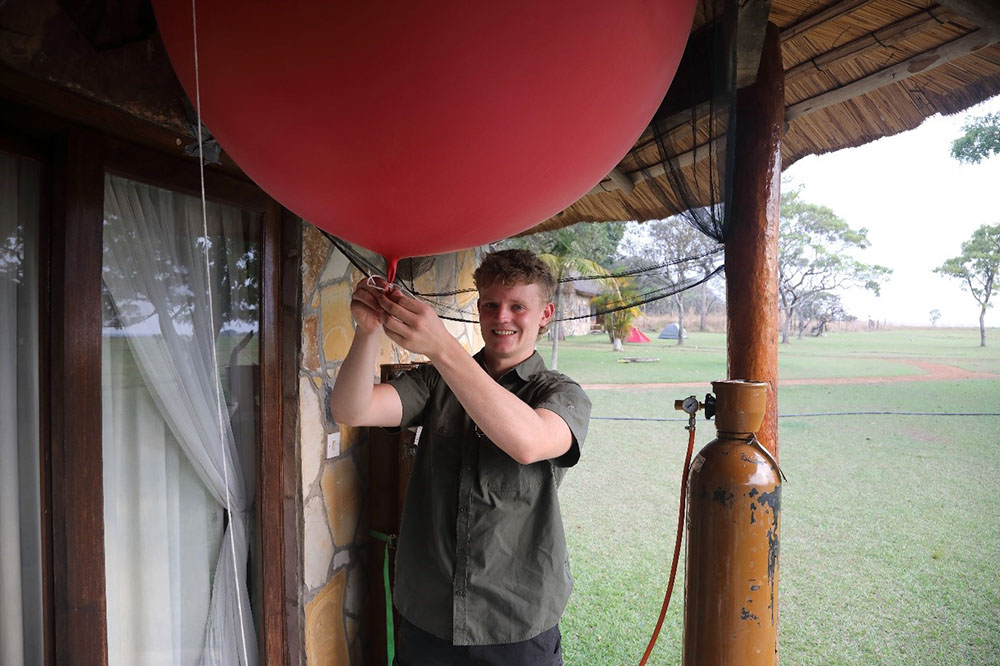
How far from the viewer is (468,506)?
1312mm

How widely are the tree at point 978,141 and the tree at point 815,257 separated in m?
5.50

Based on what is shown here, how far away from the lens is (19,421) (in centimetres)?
131

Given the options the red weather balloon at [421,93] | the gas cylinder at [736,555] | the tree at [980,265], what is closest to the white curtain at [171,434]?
the red weather balloon at [421,93]

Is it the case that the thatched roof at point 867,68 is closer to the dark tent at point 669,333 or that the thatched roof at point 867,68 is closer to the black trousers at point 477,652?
the black trousers at point 477,652

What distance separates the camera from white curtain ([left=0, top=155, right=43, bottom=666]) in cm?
128

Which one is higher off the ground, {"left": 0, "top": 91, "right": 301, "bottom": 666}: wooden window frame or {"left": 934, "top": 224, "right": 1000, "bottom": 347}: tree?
{"left": 934, "top": 224, "right": 1000, "bottom": 347}: tree

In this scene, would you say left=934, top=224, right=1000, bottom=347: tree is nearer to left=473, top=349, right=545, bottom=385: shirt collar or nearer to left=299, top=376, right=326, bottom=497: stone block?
left=473, top=349, right=545, bottom=385: shirt collar

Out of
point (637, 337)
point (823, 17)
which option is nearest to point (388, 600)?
point (823, 17)

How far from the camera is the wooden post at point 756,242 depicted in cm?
161

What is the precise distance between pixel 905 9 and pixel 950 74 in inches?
15.6

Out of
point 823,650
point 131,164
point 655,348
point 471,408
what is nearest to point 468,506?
point 471,408

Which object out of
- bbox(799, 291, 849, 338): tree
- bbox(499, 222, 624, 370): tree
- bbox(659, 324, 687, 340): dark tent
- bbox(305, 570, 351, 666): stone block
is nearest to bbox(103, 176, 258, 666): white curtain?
bbox(305, 570, 351, 666): stone block

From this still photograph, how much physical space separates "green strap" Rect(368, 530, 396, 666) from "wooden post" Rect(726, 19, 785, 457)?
62.2 inches

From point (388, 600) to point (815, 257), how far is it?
13788 millimetres
